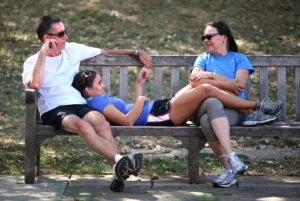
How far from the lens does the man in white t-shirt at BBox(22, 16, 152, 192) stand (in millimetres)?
3836

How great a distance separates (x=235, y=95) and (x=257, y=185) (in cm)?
80

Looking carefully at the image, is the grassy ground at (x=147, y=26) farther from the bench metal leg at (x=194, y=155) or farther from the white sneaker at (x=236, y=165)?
the white sneaker at (x=236, y=165)

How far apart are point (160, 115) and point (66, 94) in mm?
875

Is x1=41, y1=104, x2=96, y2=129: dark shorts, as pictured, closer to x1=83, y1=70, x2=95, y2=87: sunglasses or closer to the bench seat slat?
the bench seat slat

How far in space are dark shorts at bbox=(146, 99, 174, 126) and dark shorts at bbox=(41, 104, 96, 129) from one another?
54cm

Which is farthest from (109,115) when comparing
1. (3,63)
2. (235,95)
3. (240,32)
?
(240,32)

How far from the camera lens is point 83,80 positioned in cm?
437

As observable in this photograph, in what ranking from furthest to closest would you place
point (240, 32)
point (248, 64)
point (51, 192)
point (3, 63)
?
1. point (240, 32)
2. point (3, 63)
3. point (248, 64)
4. point (51, 192)

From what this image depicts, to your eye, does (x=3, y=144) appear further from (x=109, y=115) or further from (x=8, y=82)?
(x=8, y=82)

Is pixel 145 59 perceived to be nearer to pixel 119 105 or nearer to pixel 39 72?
pixel 119 105

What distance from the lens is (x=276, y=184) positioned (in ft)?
13.4

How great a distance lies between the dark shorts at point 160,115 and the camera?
4217 millimetres

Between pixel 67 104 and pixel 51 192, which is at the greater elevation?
pixel 67 104

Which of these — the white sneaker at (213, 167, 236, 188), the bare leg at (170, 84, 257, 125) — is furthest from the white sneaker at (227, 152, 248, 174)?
the bare leg at (170, 84, 257, 125)
